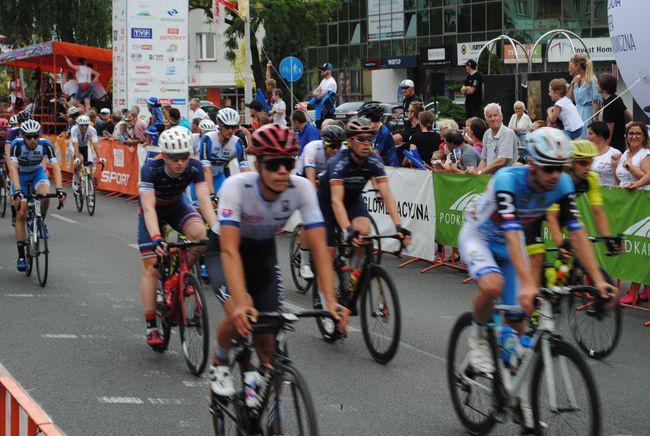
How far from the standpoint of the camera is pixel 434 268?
14039 mm

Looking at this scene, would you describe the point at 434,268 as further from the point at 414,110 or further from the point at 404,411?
the point at 404,411

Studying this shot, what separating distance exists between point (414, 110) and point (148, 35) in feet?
44.9

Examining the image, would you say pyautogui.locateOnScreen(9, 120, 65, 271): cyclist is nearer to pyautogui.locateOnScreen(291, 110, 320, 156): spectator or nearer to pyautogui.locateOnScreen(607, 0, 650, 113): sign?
pyautogui.locateOnScreen(291, 110, 320, 156): spectator

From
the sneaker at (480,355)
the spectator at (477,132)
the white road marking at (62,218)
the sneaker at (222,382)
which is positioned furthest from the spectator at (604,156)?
the white road marking at (62,218)

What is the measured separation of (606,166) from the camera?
11773mm

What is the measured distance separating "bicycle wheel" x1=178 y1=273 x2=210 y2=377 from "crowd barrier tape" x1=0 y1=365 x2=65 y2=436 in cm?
294

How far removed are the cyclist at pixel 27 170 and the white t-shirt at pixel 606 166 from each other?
21.6 ft

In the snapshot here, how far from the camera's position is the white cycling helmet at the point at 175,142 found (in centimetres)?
898

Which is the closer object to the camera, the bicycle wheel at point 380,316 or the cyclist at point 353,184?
the bicycle wheel at point 380,316

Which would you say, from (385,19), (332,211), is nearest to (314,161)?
(332,211)

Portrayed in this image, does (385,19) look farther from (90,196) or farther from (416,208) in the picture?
(416,208)

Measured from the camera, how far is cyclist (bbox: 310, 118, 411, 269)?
916 cm

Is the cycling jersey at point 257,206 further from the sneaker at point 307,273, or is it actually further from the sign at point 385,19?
the sign at point 385,19

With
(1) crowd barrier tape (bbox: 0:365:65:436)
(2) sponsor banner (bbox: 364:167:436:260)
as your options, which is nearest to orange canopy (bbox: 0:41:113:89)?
(2) sponsor banner (bbox: 364:167:436:260)
